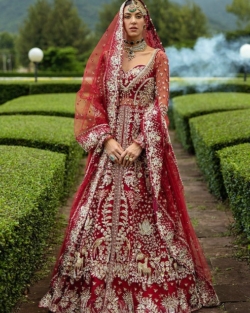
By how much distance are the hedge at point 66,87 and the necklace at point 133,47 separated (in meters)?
9.83

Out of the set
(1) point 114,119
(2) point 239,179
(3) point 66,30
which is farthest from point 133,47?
(3) point 66,30

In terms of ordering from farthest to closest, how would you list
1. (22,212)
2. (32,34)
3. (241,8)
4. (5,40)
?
1. (5,40)
2. (241,8)
3. (32,34)
4. (22,212)

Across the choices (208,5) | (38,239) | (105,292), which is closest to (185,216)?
(105,292)

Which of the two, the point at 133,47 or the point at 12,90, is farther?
the point at 12,90

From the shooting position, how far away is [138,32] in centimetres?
334

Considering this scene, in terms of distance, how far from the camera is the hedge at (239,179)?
406 cm

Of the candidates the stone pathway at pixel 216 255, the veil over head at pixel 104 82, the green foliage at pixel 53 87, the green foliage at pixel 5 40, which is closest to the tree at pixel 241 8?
the green foliage at pixel 5 40

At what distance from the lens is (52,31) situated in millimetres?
49844

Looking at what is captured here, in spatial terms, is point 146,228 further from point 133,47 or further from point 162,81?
point 133,47

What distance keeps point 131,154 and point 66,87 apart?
37.7ft

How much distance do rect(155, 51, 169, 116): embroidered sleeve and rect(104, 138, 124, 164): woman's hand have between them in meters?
0.33

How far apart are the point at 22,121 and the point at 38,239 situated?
139 inches

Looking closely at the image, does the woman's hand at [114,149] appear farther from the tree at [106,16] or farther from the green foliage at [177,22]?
the tree at [106,16]

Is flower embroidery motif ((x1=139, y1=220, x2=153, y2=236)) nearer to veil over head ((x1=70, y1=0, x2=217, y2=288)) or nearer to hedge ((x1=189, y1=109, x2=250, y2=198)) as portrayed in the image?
veil over head ((x1=70, y1=0, x2=217, y2=288))
